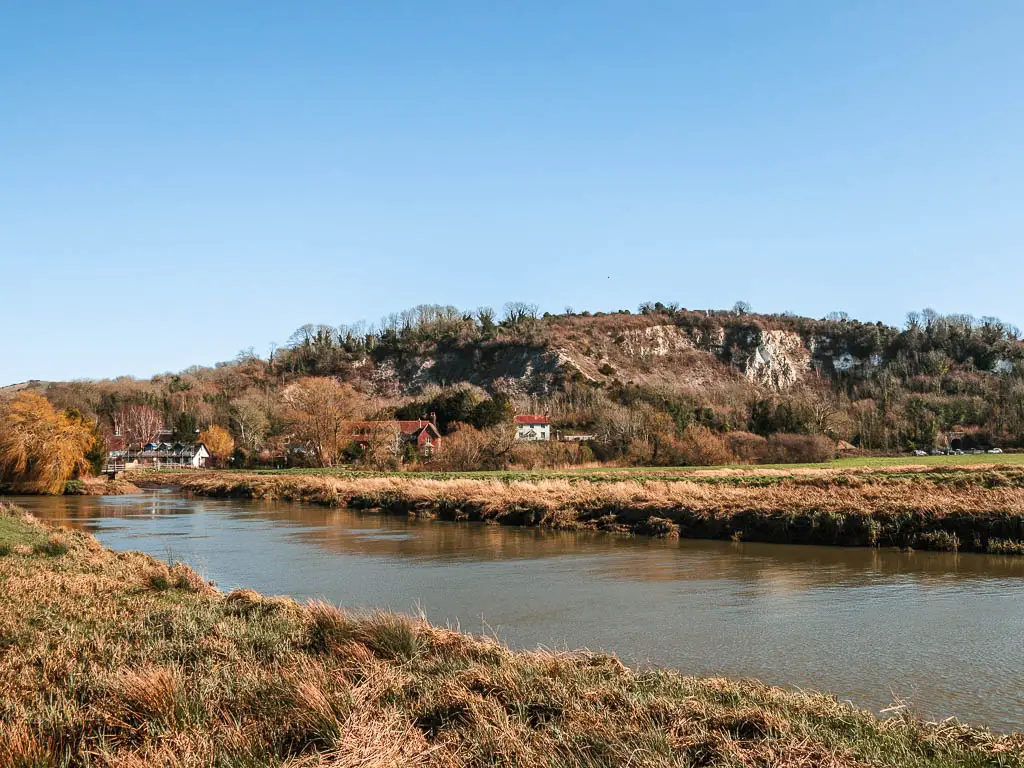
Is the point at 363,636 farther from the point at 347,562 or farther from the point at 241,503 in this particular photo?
the point at 241,503

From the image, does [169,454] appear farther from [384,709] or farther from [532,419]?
[384,709]

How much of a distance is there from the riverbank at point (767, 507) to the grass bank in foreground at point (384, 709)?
17.1 meters

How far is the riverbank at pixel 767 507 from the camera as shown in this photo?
74.9 feet

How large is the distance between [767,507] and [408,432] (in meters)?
55.2

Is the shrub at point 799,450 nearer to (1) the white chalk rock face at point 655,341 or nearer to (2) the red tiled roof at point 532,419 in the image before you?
(2) the red tiled roof at point 532,419

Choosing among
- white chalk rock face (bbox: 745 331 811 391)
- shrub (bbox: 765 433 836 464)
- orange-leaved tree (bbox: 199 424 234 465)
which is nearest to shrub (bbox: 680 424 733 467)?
shrub (bbox: 765 433 836 464)

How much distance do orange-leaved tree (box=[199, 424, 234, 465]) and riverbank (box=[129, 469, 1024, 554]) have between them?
165 feet

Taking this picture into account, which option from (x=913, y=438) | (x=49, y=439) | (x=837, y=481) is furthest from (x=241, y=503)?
(x=913, y=438)

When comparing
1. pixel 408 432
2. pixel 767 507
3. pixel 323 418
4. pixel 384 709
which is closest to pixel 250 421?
pixel 408 432

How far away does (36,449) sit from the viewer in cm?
5122

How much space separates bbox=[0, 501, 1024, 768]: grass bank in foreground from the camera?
231 inches

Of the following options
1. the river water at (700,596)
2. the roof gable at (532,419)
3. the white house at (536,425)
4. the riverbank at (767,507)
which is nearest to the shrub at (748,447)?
the riverbank at (767,507)

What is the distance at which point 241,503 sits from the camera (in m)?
48.8

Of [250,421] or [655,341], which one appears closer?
[250,421]
